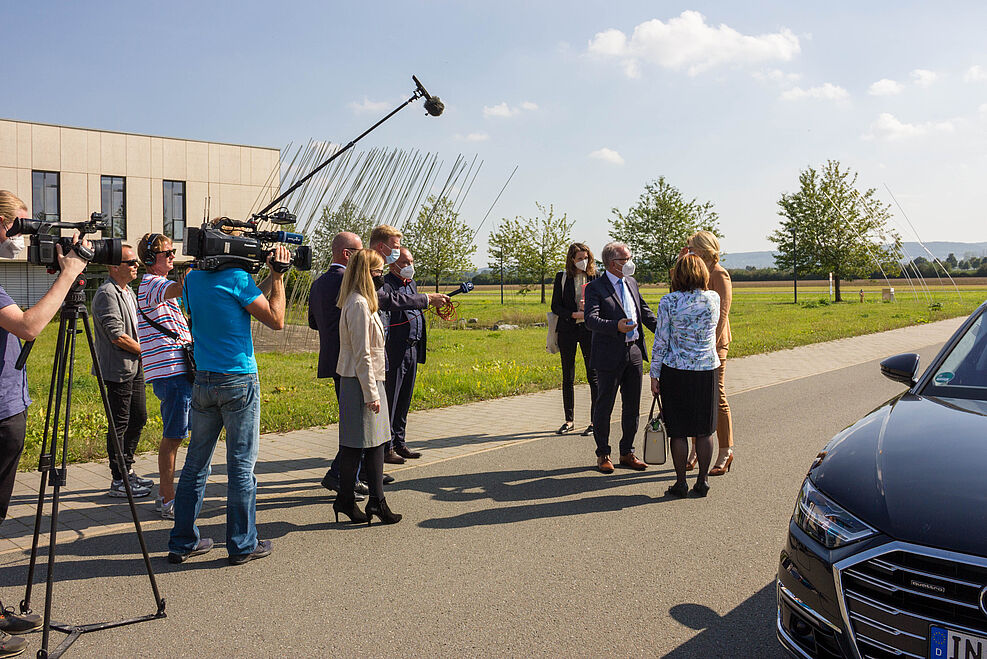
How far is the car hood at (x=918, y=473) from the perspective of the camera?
258 centimetres

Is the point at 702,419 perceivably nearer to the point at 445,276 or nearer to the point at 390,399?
the point at 390,399

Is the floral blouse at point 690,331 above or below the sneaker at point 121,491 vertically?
above

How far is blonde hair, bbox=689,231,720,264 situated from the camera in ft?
20.8

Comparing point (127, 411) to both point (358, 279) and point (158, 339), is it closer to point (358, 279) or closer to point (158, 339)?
point (158, 339)

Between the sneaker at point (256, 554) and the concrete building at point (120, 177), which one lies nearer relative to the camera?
the sneaker at point (256, 554)

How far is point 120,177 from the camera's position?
40.4 m

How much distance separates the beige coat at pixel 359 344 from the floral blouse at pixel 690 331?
216cm

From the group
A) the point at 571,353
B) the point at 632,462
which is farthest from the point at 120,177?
the point at 632,462

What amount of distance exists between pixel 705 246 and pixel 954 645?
4.23 meters

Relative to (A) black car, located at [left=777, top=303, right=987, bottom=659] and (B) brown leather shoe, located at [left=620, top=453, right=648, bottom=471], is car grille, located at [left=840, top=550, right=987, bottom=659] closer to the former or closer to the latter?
(A) black car, located at [left=777, top=303, right=987, bottom=659]

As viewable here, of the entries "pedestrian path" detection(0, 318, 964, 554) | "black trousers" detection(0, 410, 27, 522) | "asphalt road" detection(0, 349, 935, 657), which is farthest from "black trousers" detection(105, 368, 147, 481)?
"black trousers" detection(0, 410, 27, 522)

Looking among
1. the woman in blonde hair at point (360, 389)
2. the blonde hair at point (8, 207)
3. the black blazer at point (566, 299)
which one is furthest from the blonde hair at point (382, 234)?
the blonde hair at point (8, 207)

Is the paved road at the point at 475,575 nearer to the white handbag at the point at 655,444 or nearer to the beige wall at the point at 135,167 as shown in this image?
the white handbag at the point at 655,444

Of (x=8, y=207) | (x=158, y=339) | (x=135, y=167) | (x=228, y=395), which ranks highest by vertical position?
(x=135, y=167)
